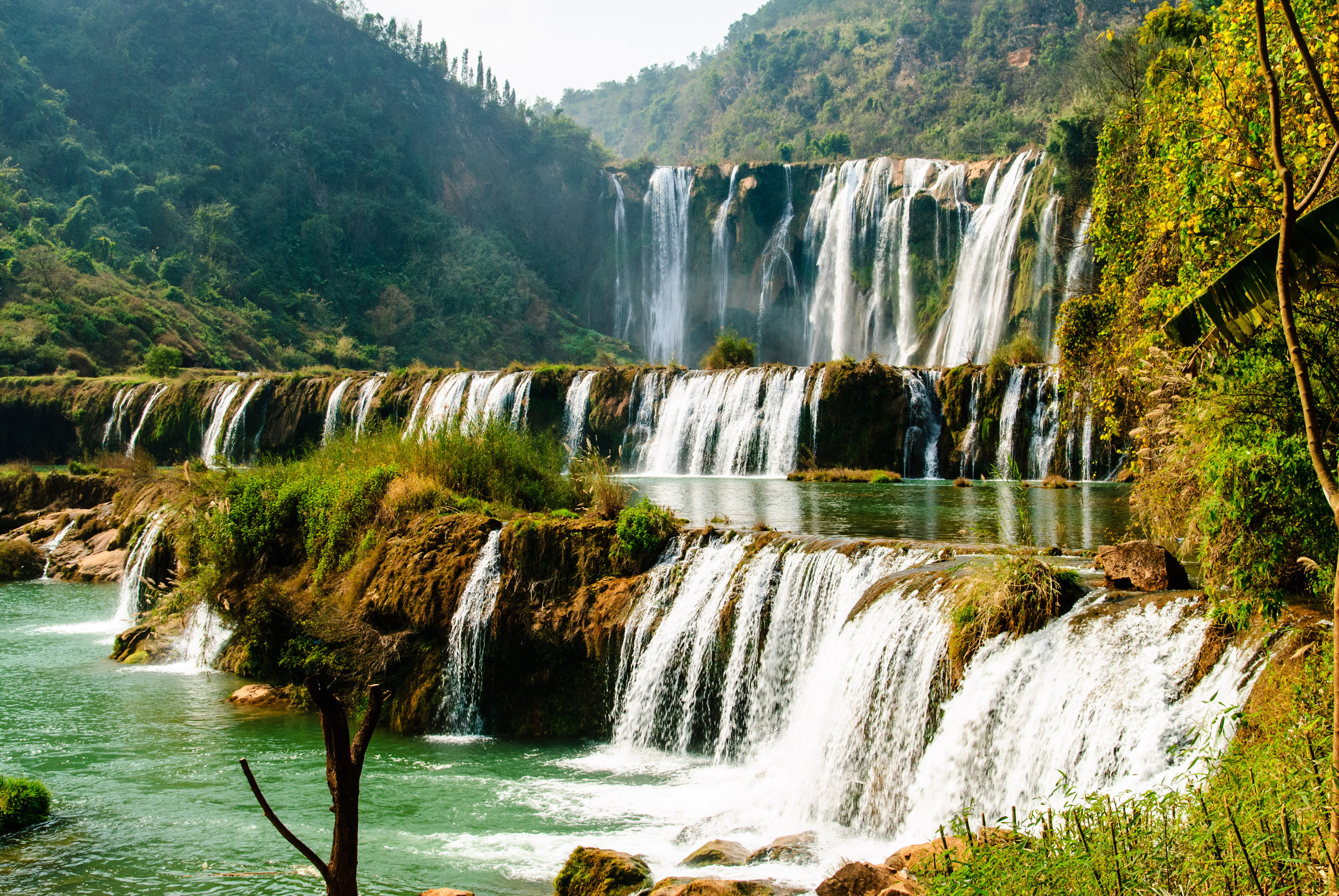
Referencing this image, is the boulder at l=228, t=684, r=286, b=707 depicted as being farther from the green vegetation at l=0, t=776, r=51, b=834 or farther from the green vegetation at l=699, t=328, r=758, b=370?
Answer: the green vegetation at l=699, t=328, r=758, b=370

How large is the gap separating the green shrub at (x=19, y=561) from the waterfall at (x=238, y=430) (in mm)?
11338

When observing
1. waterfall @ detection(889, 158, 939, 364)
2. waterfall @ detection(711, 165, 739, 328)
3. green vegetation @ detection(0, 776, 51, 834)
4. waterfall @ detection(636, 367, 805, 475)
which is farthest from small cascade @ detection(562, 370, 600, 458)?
waterfall @ detection(711, 165, 739, 328)

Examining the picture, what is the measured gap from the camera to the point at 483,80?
81.6 metres

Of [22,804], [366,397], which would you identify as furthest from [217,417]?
[22,804]

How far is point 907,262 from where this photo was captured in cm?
4322

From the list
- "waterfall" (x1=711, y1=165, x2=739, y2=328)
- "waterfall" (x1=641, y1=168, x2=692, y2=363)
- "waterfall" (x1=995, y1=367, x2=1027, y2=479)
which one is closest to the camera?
"waterfall" (x1=995, y1=367, x2=1027, y2=479)

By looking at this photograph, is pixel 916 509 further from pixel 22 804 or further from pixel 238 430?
pixel 238 430

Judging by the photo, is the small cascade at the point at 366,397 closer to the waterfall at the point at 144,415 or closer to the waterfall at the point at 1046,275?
the waterfall at the point at 144,415

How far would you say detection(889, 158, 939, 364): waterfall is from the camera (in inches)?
1690

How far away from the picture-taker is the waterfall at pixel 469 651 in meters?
10.8

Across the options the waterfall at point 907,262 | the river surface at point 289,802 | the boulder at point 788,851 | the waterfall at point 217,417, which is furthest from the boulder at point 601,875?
the waterfall at point 907,262

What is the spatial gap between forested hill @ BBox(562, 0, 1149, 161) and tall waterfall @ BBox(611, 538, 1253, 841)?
134ft

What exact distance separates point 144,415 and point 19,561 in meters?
13.8

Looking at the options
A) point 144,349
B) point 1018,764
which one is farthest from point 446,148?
point 1018,764
